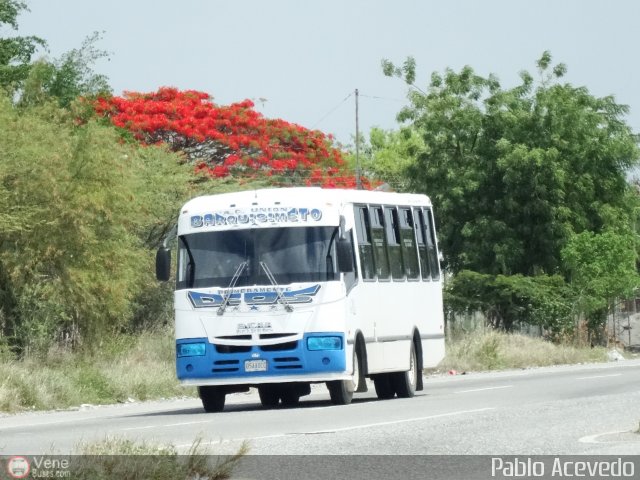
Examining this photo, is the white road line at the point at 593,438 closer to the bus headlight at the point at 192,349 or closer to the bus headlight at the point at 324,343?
the bus headlight at the point at 324,343

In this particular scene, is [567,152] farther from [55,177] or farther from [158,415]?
[158,415]

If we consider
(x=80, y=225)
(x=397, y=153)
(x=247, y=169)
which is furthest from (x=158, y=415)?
(x=397, y=153)

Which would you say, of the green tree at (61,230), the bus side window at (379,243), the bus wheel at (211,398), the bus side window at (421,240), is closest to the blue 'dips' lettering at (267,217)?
the bus side window at (379,243)

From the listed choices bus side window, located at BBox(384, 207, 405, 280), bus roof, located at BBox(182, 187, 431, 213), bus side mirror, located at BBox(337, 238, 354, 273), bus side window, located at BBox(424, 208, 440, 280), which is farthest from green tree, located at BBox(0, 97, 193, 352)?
bus side mirror, located at BBox(337, 238, 354, 273)

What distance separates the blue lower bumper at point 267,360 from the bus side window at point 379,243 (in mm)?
2792

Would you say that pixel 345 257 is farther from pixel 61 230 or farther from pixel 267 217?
pixel 61 230

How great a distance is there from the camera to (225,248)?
78.2 feet

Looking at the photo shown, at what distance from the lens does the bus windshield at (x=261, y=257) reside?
2341cm

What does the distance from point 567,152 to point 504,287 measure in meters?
5.03

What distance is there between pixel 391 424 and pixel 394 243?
9011 millimetres

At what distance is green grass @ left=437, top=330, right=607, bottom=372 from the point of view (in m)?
38.7

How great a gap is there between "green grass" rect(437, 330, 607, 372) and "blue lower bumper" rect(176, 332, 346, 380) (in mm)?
14936

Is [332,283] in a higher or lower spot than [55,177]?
lower

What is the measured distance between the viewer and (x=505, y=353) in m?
40.5
